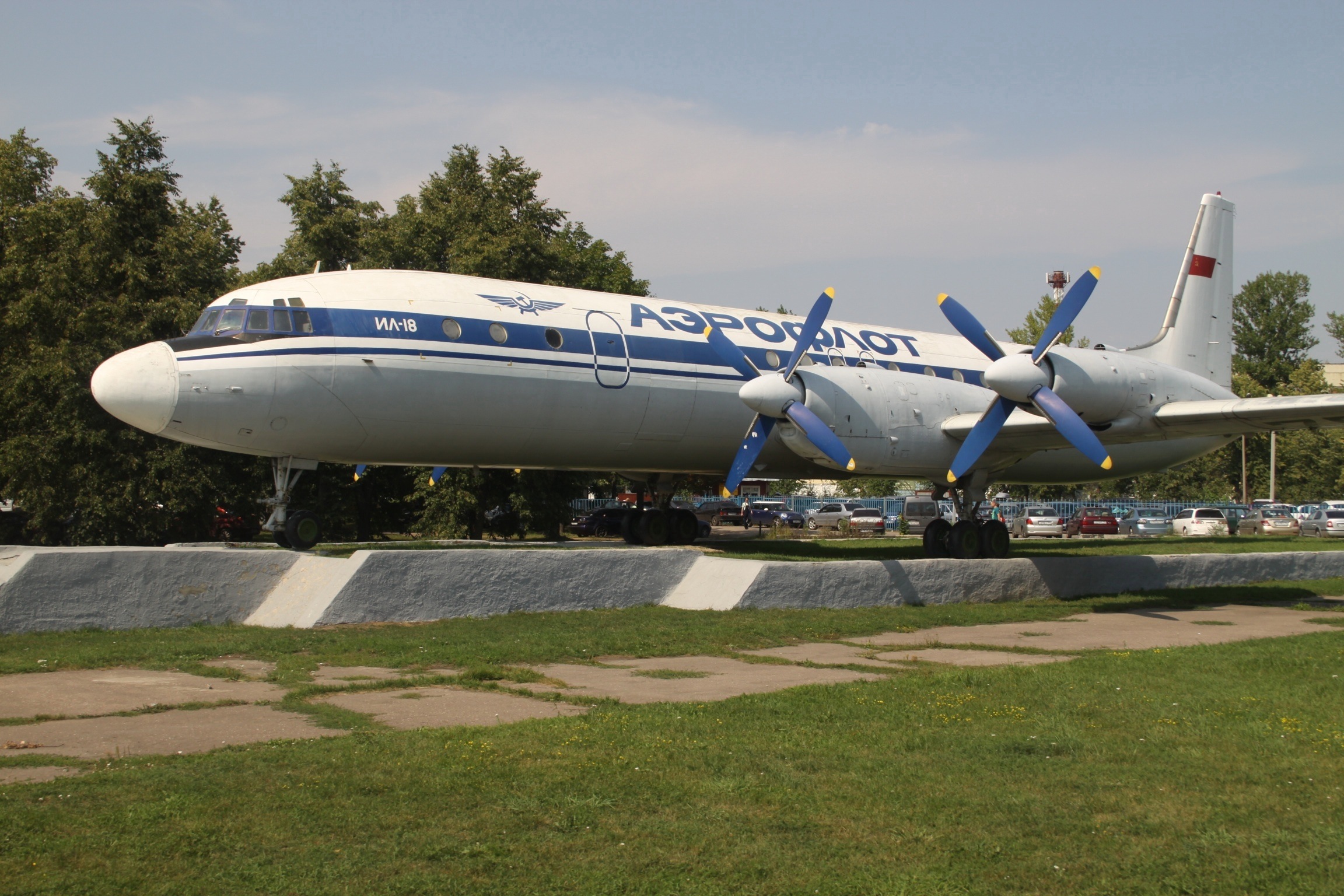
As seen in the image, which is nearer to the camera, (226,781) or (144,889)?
(144,889)

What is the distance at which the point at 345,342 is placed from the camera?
57.6 feet

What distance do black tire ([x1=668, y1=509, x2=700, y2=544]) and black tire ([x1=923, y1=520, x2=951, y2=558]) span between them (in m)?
5.38

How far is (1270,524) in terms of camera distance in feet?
177

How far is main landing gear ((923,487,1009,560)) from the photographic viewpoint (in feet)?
70.3

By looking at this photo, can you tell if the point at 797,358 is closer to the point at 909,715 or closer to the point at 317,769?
the point at 909,715

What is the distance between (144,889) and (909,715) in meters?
5.95

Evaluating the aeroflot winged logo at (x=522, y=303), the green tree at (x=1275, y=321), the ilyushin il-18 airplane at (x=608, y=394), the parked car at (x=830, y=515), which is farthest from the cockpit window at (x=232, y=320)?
the green tree at (x=1275, y=321)

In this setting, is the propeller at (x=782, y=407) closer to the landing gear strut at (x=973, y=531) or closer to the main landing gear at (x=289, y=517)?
the landing gear strut at (x=973, y=531)

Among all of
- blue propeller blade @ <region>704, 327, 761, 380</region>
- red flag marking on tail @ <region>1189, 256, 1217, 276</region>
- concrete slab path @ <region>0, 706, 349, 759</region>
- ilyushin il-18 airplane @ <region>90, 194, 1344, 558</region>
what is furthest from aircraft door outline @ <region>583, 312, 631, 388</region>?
red flag marking on tail @ <region>1189, 256, 1217, 276</region>

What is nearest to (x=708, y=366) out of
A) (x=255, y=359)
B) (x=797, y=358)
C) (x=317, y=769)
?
(x=797, y=358)

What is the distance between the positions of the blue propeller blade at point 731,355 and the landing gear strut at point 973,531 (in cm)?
496

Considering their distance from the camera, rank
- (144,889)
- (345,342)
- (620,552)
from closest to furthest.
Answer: (144,889) < (620,552) < (345,342)

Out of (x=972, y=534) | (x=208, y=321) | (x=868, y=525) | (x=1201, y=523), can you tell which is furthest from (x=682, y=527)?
(x=1201, y=523)

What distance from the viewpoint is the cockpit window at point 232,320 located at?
17500mm
